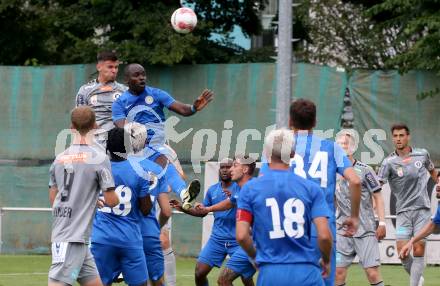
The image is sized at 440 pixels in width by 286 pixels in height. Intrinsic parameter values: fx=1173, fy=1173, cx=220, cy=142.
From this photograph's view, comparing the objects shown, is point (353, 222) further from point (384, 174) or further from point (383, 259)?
point (383, 259)

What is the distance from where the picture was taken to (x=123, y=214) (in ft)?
37.0

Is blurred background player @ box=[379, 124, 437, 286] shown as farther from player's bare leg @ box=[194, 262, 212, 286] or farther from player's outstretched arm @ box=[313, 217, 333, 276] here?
player's outstretched arm @ box=[313, 217, 333, 276]

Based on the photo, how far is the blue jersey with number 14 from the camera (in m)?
10.2

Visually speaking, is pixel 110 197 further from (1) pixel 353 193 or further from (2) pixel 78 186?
(1) pixel 353 193

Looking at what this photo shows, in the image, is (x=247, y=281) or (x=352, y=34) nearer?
(x=247, y=281)

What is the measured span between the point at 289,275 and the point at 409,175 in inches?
327

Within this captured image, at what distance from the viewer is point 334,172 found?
10.4 meters

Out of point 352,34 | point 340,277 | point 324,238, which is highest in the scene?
point 352,34

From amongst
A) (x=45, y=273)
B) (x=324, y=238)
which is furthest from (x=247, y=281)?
(x=45, y=273)

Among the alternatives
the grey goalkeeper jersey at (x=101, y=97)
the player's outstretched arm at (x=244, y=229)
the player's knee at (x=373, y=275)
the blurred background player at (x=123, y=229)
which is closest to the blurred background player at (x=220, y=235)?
the grey goalkeeper jersey at (x=101, y=97)

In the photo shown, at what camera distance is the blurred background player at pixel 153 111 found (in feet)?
43.4

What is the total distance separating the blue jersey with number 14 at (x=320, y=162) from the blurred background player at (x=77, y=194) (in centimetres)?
167

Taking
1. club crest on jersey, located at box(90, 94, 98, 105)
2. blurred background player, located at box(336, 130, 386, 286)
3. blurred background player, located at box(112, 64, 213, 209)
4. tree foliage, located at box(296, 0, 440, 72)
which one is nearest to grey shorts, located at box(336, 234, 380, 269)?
blurred background player, located at box(336, 130, 386, 286)

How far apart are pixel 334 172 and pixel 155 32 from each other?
1340 centimetres
